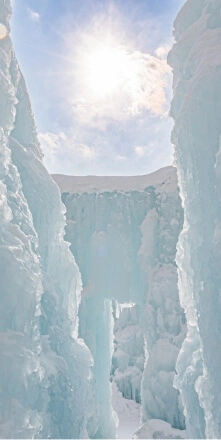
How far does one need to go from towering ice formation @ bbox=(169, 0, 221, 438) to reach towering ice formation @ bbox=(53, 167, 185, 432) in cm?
774

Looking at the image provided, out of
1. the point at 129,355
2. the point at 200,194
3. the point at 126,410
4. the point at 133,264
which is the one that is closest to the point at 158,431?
the point at 133,264

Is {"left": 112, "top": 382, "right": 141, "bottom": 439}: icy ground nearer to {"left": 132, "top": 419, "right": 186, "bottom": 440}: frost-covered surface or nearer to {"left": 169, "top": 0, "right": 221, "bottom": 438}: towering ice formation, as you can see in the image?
{"left": 132, "top": 419, "right": 186, "bottom": 440}: frost-covered surface

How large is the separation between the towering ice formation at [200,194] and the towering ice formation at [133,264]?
7.74 meters

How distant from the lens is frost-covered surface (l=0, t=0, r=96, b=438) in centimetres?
640

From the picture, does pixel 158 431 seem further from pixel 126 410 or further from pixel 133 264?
pixel 126 410

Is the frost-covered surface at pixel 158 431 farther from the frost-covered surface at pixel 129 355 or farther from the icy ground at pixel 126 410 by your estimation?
the frost-covered surface at pixel 129 355

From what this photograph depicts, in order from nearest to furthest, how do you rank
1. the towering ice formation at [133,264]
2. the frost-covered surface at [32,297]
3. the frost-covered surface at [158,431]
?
1. the frost-covered surface at [32,297]
2. the frost-covered surface at [158,431]
3. the towering ice formation at [133,264]

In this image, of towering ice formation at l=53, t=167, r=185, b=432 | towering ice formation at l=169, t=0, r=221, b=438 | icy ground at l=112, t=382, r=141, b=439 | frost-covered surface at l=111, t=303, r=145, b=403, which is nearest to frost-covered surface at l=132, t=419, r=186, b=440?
towering ice formation at l=53, t=167, r=185, b=432

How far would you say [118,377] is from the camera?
27.8m

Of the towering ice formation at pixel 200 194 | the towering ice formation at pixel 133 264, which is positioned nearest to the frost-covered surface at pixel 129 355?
the towering ice formation at pixel 133 264

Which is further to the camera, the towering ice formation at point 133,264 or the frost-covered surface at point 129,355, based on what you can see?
the frost-covered surface at point 129,355

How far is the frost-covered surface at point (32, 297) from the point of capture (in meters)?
6.40

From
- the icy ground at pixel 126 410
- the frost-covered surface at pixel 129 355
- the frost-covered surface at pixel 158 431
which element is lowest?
the frost-covered surface at pixel 158 431

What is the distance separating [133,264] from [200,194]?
39.4ft
